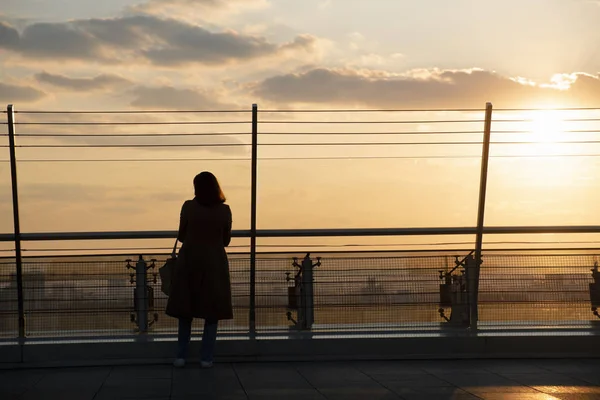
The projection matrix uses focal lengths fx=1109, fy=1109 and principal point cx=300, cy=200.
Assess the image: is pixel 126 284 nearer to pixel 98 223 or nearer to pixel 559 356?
pixel 98 223

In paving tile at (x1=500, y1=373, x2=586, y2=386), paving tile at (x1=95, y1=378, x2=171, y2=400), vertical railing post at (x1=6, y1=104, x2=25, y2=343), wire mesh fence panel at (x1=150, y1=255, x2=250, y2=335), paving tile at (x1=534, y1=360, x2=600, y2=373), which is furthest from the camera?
wire mesh fence panel at (x1=150, y1=255, x2=250, y2=335)

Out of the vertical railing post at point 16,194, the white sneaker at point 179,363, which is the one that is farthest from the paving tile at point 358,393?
the vertical railing post at point 16,194

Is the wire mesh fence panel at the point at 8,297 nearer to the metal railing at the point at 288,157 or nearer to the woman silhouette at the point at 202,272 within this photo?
the metal railing at the point at 288,157

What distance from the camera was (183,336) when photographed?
32.9ft

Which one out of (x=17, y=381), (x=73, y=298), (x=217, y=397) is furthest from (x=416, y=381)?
(x=73, y=298)

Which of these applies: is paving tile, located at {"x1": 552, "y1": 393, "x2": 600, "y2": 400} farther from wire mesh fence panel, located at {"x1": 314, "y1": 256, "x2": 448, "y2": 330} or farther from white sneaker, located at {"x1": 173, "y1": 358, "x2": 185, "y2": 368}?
white sneaker, located at {"x1": 173, "y1": 358, "x2": 185, "y2": 368}

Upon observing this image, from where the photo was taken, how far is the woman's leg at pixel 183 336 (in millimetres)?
10039

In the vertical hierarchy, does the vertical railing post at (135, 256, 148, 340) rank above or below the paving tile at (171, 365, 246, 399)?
above

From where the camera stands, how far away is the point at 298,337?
1062 cm

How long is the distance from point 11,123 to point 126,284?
1.87m

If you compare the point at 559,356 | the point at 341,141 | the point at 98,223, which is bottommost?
the point at 559,356

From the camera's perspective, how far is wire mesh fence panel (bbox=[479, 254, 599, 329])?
11.1m

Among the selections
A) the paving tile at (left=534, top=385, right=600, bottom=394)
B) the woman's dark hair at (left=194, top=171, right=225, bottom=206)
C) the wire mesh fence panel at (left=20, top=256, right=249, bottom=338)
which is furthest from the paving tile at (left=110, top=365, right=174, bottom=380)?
the paving tile at (left=534, top=385, right=600, bottom=394)

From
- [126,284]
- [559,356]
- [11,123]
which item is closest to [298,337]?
[126,284]
